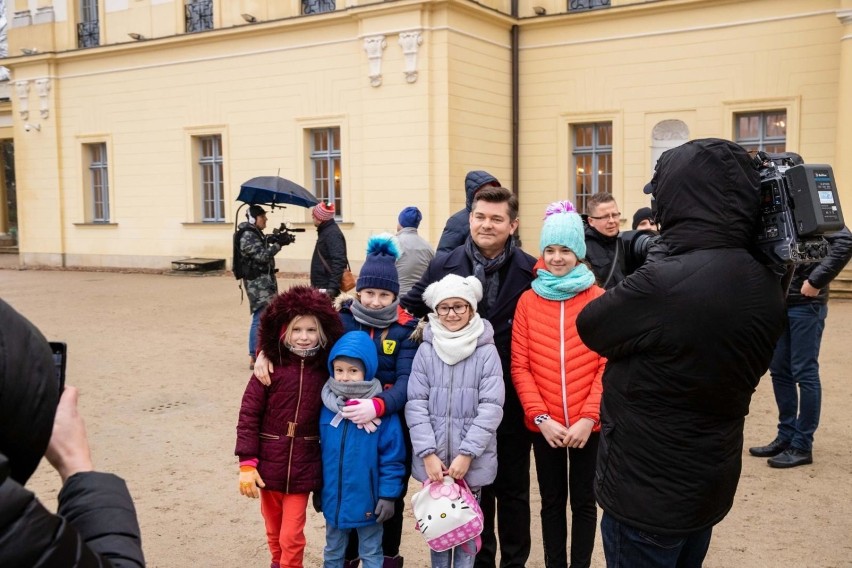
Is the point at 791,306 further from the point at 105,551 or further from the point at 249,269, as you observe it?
the point at 249,269

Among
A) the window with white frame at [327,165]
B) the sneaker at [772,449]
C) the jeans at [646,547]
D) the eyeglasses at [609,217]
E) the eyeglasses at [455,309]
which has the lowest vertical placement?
the sneaker at [772,449]

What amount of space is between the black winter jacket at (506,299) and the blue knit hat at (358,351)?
0.44 m

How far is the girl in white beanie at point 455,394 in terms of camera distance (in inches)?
138

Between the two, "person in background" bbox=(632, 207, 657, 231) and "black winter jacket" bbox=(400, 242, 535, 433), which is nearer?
"black winter jacket" bbox=(400, 242, 535, 433)

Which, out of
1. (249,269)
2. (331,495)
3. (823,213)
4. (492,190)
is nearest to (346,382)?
(331,495)

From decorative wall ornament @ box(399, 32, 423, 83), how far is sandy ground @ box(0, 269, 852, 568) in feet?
23.2

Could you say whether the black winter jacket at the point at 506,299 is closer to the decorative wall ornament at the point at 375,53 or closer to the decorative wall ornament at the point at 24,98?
the decorative wall ornament at the point at 375,53

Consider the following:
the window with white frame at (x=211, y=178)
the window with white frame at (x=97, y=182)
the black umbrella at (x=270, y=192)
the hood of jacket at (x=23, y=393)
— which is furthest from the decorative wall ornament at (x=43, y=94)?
the hood of jacket at (x=23, y=393)

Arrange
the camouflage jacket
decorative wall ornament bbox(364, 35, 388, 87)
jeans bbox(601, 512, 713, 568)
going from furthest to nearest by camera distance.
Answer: decorative wall ornament bbox(364, 35, 388, 87), the camouflage jacket, jeans bbox(601, 512, 713, 568)

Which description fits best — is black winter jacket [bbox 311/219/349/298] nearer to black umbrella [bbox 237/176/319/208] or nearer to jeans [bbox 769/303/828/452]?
black umbrella [bbox 237/176/319/208]

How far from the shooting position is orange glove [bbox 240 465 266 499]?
352 centimetres

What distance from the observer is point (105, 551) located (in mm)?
1416

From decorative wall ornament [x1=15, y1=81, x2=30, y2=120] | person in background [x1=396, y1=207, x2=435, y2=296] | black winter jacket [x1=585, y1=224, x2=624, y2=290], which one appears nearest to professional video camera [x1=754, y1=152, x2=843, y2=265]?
black winter jacket [x1=585, y1=224, x2=624, y2=290]

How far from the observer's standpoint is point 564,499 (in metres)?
3.77
